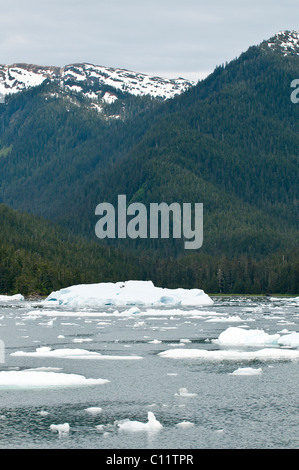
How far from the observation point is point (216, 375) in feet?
152

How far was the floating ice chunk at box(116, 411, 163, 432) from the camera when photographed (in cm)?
3231

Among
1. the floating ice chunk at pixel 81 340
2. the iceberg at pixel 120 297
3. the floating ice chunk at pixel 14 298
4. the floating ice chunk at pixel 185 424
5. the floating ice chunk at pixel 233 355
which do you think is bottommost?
the floating ice chunk at pixel 14 298

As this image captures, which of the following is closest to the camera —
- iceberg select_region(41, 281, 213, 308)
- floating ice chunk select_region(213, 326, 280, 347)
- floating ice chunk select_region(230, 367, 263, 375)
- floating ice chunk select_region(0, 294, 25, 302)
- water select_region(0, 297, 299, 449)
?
water select_region(0, 297, 299, 449)

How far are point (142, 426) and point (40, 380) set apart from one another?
11895 mm

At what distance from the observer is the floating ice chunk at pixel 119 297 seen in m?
148

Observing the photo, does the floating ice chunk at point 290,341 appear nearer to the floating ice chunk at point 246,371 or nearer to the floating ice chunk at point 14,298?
the floating ice chunk at point 246,371

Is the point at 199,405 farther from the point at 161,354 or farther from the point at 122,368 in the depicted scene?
the point at 161,354

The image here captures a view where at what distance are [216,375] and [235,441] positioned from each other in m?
15.8

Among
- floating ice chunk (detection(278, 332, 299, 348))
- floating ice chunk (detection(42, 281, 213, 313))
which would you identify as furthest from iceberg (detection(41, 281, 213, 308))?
floating ice chunk (detection(278, 332, 299, 348))

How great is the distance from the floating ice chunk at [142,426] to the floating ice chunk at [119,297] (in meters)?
114

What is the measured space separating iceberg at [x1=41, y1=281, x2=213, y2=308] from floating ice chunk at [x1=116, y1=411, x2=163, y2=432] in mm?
114198

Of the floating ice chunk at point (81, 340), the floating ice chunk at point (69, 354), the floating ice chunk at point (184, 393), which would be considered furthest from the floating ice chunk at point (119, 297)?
the floating ice chunk at point (184, 393)

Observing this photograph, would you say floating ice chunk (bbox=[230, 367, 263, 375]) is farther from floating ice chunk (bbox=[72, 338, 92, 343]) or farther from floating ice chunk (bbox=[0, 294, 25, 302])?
floating ice chunk (bbox=[0, 294, 25, 302])
